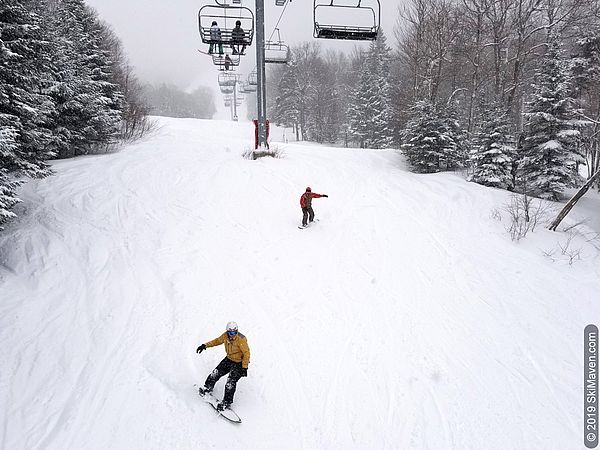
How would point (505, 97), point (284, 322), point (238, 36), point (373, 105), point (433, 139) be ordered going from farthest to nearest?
point (373, 105) → point (505, 97) → point (433, 139) → point (238, 36) → point (284, 322)

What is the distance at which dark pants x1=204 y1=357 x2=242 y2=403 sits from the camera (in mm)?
5230

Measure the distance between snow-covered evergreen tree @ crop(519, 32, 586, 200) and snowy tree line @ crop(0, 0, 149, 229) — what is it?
1795cm

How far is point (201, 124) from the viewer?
146 ft

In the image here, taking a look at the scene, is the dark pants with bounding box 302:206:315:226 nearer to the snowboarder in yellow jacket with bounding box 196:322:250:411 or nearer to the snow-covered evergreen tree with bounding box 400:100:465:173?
the snowboarder in yellow jacket with bounding box 196:322:250:411

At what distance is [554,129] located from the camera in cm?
1421

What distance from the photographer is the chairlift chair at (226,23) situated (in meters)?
11.5

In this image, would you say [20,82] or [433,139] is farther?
[433,139]

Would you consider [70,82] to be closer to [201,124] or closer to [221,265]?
[221,265]

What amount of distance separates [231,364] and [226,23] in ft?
40.1

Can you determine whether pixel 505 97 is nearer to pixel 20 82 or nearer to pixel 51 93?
pixel 20 82

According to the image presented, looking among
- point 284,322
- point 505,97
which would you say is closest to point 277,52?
point 284,322

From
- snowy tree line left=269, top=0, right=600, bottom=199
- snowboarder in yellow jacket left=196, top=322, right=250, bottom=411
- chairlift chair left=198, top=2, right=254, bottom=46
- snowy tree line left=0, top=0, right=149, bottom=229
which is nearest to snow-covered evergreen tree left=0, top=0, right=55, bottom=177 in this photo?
snowy tree line left=0, top=0, right=149, bottom=229

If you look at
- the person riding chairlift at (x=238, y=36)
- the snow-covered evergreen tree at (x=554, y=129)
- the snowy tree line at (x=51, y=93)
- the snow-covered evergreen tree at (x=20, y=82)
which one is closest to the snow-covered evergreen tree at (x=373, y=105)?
the snow-covered evergreen tree at (x=554, y=129)

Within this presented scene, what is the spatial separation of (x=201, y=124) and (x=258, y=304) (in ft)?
137
